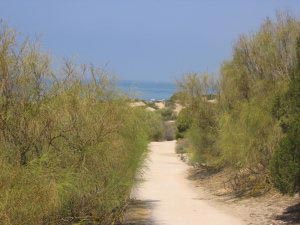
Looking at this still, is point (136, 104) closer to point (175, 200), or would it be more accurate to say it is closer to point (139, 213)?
point (139, 213)

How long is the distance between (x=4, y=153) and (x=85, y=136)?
103 inches

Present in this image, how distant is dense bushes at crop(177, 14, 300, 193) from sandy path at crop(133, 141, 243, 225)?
7.27ft

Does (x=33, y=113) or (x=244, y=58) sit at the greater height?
(x=244, y=58)

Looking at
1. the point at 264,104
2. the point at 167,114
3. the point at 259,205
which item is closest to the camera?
the point at 259,205

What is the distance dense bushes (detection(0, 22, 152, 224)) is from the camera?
31.4 feet

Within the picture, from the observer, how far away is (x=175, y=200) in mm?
21984

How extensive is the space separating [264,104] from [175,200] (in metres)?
5.02

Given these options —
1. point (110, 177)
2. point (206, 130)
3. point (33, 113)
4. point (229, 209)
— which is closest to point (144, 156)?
point (229, 209)

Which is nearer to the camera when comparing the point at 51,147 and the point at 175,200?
the point at 51,147

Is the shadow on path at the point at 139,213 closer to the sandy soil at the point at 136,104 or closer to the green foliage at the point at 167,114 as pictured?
the sandy soil at the point at 136,104

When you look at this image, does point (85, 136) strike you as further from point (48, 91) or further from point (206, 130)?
point (206, 130)

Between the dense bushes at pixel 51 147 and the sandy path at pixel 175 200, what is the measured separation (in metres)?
3.02

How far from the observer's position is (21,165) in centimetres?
1042

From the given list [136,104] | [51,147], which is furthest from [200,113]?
[51,147]
